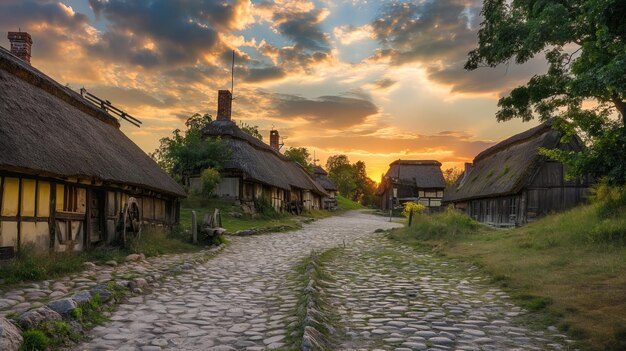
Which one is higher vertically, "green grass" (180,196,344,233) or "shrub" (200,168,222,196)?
"shrub" (200,168,222,196)

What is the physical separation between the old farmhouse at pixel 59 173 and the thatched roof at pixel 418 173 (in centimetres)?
4343

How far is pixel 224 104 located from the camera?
3372cm

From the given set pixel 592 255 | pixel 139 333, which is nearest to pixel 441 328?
pixel 139 333

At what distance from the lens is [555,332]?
5895 millimetres

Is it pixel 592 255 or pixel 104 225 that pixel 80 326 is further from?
pixel 592 255

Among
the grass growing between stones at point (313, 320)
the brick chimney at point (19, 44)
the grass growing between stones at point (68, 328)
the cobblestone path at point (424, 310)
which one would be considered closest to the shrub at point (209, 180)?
the brick chimney at point (19, 44)

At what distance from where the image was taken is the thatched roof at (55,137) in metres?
9.01

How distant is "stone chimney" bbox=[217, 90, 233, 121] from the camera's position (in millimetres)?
33394

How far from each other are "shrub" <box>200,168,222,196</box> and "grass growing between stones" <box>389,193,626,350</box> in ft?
43.0

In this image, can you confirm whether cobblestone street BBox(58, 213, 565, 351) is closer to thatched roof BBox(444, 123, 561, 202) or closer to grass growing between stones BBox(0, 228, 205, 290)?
grass growing between stones BBox(0, 228, 205, 290)

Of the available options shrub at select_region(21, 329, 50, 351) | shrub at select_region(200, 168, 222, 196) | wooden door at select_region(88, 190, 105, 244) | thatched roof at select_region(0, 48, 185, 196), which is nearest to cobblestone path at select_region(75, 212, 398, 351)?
shrub at select_region(21, 329, 50, 351)

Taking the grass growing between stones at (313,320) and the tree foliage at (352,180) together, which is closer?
the grass growing between stones at (313,320)

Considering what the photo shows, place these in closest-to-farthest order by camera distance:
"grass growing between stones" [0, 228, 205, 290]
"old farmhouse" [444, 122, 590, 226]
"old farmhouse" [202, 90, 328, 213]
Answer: "grass growing between stones" [0, 228, 205, 290] < "old farmhouse" [444, 122, 590, 226] < "old farmhouse" [202, 90, 328, 213]

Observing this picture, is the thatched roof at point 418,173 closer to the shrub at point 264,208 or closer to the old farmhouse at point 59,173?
the shrub at point 264,208
